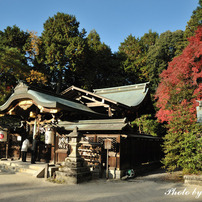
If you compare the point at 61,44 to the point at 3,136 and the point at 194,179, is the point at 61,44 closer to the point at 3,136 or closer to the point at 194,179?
the point at 3,136

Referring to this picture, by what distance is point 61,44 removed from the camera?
2634 cm

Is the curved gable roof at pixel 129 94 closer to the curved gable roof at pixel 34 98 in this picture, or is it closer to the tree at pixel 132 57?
the curved gable roof at pixel 34 98

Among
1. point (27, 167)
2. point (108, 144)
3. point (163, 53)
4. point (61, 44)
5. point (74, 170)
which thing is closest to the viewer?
point (74, 170)

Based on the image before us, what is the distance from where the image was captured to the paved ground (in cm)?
599

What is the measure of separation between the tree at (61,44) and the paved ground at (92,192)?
775 inches

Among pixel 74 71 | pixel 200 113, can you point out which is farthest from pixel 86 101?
pixel 74 71

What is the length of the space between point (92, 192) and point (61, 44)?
2325 centimetres

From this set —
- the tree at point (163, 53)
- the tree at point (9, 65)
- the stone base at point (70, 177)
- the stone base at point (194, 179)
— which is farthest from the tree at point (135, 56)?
the stone base at point (70, 177)

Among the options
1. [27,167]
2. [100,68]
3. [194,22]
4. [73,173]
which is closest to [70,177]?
[73,173]

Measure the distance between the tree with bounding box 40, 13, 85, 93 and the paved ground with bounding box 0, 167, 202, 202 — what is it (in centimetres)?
1970

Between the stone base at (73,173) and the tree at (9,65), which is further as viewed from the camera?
the tree at (9,65)

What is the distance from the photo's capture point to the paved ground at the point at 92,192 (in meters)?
5.99

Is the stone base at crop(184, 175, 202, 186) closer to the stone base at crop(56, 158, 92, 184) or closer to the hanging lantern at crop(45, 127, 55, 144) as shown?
the stone base at crop(56, 158, 92, 184)

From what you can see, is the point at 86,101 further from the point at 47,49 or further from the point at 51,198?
the point at 47,49
